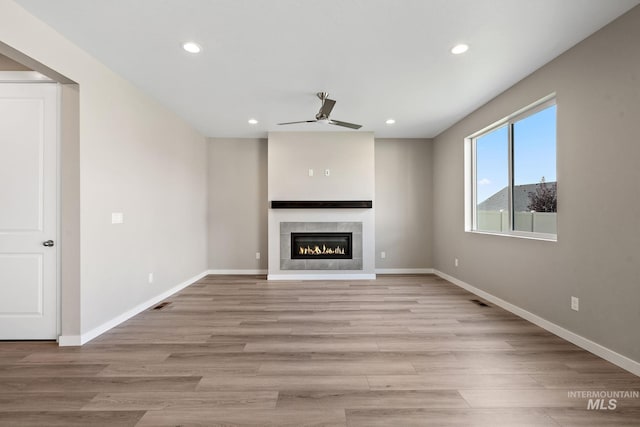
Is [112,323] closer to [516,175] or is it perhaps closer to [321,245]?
[321,245]

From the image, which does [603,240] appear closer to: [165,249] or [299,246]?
[299,246]

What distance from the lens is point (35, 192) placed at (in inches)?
103

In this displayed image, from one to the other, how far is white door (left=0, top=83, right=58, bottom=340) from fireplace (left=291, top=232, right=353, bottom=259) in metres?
3.40

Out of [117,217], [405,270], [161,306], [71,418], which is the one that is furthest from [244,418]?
[405,270]

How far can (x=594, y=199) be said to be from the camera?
95.3 inches

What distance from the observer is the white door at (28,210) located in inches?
103

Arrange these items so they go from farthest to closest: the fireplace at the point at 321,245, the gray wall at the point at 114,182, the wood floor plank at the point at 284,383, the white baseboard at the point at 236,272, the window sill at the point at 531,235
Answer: the white baseboard at the point at 236,272 → the fireplace at the point at 321,245 → the window sill at the point at 531,235 → the gray wall at the point at 114,182 → the wood floor plank at the point at 284,383

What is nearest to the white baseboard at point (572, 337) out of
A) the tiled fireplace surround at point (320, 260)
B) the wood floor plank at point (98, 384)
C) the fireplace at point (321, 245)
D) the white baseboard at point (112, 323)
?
the tiled fireplace surround at point (320, 260)

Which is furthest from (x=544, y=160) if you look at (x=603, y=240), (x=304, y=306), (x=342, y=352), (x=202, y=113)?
(x=202, y=113)

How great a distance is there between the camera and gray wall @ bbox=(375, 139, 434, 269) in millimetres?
5816

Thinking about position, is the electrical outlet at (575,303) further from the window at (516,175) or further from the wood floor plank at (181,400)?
the wood floor plank at (181,400)

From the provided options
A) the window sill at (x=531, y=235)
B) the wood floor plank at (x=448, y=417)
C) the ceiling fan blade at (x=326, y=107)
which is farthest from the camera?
the ceiling fan blade at (x=326, y=107)

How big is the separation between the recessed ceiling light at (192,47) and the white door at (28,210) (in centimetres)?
127

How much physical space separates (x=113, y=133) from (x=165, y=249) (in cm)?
173
